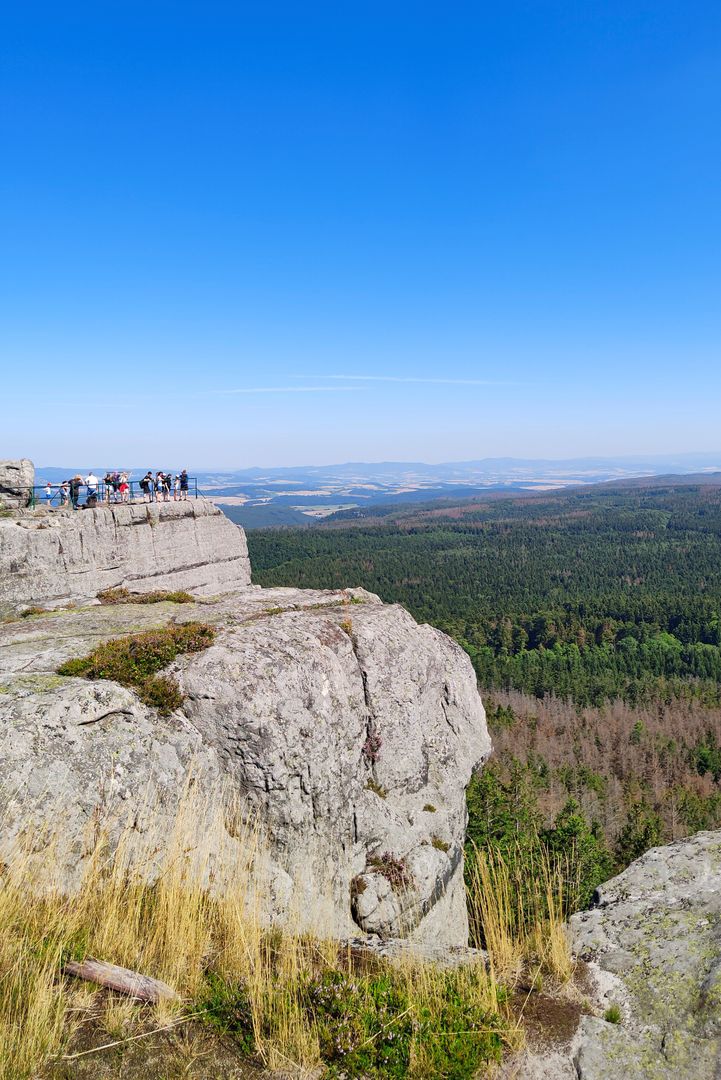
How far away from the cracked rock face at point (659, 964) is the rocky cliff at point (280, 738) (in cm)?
345

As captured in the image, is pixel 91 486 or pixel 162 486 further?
pixel 162 486

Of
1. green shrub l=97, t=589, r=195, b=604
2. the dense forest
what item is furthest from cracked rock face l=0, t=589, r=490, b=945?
the dense forest

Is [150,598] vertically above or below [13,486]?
below

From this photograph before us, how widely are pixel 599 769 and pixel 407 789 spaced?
62.9 m

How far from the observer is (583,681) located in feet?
304

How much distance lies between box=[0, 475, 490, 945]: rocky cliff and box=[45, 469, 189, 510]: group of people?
246 centimetres

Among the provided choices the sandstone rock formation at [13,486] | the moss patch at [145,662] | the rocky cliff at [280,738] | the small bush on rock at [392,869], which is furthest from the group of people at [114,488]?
the small bush on rock at [392,869]

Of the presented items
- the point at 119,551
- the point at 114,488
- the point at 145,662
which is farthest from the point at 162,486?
the point at 145,662

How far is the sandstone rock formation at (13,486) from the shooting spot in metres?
21.6

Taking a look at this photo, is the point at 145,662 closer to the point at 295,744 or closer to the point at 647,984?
the point at 295,744

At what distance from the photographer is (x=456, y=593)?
491 feet

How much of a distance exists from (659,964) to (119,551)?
19988mm

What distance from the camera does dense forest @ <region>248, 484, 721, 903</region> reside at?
135ft

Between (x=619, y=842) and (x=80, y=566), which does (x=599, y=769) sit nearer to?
(x=619, y=842)
